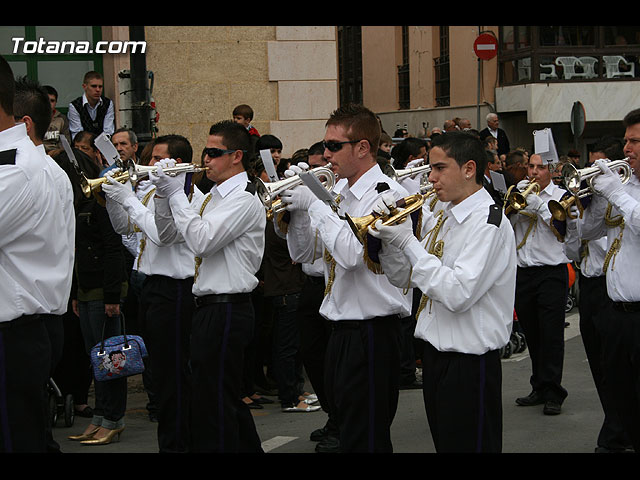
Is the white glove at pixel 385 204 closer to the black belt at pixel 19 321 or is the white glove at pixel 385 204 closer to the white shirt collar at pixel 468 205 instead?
the white shirt collar at pixel 468 205

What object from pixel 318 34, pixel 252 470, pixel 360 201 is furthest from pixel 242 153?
pixel 318 34

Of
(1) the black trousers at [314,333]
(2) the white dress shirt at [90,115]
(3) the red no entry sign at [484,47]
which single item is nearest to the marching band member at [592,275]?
(1) the black trousers at [314,333]

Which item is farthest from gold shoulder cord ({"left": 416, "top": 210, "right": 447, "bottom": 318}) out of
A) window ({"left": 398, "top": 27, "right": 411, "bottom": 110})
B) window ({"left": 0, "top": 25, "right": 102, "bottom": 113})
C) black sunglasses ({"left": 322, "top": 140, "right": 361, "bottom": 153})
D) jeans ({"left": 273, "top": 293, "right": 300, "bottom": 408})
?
window ({"left": 398, "top": 27, "right": 411, "bottom": 110})

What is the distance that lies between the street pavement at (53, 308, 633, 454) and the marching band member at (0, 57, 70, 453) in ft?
Result: 8.79

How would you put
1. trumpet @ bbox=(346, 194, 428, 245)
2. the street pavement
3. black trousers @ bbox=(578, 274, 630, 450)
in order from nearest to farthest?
trumpet @ bbox=(346, 194, 428, 245) → black trousers @ bbox=(578, 274, 630, 450) → the street pavement

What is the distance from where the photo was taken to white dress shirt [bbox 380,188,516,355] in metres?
4.15

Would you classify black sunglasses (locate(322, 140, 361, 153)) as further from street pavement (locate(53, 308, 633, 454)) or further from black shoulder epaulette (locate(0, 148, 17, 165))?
street pavement (locate(53, 308, 633, 454))

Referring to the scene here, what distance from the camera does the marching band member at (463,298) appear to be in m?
4.18

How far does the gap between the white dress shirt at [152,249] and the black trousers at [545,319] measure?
128 inches

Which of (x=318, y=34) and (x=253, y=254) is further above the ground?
(x=318, y=34)
